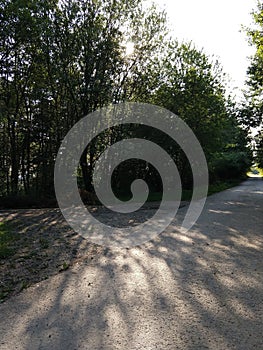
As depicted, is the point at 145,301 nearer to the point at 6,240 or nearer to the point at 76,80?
the point at 6,240

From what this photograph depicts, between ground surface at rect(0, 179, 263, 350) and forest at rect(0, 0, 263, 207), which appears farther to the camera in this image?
forest at rect(0, 0, 263, 207)

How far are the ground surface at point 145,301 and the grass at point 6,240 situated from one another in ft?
1.67

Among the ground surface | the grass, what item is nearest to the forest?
the grass

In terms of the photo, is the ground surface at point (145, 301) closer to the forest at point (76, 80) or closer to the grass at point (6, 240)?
Result: the grass at point (6, 240)

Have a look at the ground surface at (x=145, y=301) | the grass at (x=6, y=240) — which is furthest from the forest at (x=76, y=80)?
the ground surface at (x=145, y=301)

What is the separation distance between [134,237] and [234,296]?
11.1 feet

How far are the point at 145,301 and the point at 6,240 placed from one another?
3.96 metres

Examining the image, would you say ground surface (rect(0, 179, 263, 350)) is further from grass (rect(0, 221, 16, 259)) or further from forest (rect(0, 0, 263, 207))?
forest (rect(0, 0, 263, 207))

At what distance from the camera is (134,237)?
6637 millimetres

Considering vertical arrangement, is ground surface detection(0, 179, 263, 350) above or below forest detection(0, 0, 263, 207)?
below

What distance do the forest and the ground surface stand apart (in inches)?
320

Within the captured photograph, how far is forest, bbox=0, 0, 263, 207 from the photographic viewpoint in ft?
40.3

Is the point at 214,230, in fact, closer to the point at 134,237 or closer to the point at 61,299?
the point at 134,237

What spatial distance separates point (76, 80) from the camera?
43.9 feet
